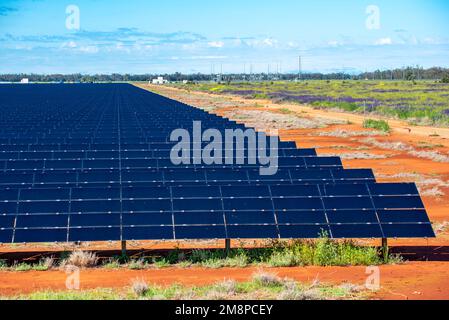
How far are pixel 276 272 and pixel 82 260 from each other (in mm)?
3535

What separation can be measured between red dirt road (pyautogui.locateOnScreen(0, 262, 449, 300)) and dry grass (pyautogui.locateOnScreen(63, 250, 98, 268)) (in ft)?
1.18

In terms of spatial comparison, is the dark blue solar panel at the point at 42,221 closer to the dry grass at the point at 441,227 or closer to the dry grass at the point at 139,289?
the dry grass at the point at 139,289

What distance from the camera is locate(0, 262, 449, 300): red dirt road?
35.1 feet

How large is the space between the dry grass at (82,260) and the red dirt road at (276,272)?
1.18ft

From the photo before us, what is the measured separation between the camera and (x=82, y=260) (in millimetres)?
12531

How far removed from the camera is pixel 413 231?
510 inches

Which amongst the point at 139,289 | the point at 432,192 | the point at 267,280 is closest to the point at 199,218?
the point at 267,280

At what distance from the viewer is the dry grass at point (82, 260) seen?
41.0 feet

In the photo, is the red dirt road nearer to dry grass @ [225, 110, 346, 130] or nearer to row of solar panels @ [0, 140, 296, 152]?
row of solar panels @ [0, 140, 296, 152]

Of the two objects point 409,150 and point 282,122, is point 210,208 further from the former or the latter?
point 282,122

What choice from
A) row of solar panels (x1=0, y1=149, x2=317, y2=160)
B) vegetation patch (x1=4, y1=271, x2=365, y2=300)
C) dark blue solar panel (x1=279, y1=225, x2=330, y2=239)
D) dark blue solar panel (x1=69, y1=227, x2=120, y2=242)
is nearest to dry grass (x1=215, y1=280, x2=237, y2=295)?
vegetation patch (x1=4, y1=271, x2=365, y2=300)

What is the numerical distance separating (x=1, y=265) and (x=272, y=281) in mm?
5176

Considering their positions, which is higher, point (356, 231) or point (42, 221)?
point (42, 221)
